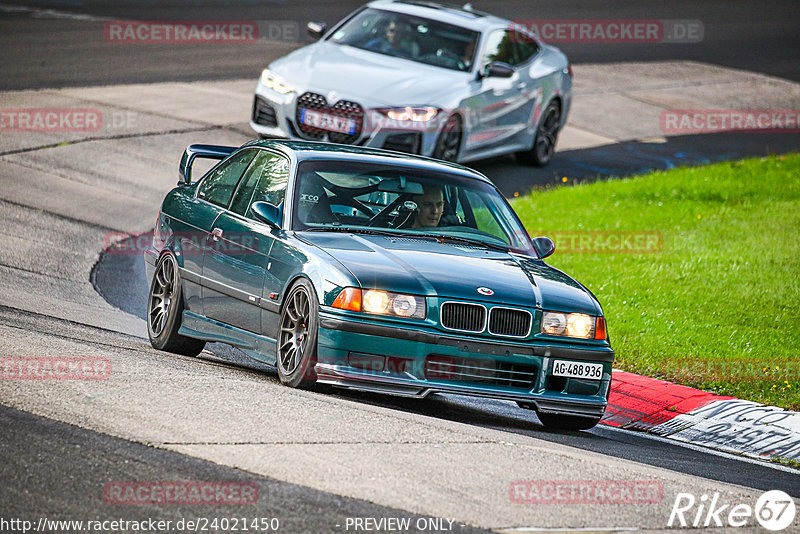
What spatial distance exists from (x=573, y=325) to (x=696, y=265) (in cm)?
600

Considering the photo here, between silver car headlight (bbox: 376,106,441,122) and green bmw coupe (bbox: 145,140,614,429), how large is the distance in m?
5.37

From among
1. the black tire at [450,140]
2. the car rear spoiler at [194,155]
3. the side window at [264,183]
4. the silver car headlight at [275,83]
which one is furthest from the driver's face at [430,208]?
the silver car headlight at [275,83]

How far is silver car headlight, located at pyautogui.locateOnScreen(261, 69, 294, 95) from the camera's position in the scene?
1553 cm

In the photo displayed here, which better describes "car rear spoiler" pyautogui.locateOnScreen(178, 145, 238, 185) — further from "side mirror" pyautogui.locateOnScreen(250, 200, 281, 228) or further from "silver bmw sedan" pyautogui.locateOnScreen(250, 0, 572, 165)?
"silver bmw sedan" pyautogui.locateOnScreen(250, 0, 572, 165)

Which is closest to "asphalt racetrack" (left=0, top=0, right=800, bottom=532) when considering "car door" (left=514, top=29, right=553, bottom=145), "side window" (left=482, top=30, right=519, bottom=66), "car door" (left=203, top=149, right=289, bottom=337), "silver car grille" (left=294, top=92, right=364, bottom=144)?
"car door" (left=203, top=149, right=289, bottom=337)

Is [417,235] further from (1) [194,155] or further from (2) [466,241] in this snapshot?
(1) [194,155]

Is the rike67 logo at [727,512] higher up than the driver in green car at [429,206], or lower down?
lower down

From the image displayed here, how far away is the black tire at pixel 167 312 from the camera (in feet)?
30.1

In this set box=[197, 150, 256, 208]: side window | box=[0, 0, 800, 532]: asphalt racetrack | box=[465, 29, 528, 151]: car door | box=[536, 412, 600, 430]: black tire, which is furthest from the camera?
box=[465, 29, 528, 151]: car door

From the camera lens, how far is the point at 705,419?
9.20 meters

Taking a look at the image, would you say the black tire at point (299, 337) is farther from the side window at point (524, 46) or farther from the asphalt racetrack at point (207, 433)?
the side window at point (524, 46)

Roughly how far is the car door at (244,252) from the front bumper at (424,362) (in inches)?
32.2

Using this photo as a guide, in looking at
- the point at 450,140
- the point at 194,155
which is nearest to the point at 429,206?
the point at 194,155

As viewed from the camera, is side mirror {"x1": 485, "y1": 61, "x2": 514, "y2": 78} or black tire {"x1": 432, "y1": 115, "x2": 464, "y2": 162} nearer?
black tire {"x1": 432, "y1": 115, "x2": 464, "y2": 162}
